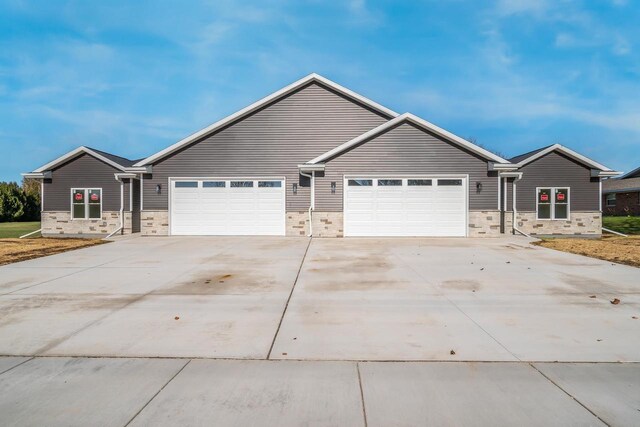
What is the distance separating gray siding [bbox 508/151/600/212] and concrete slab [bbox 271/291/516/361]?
13594 mm

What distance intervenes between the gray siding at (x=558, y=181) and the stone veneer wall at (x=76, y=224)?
18684 mm

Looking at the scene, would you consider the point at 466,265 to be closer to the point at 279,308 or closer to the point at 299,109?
the point at 279,308

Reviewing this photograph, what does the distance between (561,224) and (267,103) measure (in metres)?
14.6

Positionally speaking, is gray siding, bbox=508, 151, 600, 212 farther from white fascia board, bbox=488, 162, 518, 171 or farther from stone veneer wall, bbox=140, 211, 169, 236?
stone veneer wall, bbox=140, 211, 169, 236

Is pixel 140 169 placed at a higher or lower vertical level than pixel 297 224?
higher

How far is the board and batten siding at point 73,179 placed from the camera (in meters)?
17.1

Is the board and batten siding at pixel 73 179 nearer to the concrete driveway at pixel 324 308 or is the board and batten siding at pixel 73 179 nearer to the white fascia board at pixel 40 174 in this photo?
the white fascia board at pixel 40 174

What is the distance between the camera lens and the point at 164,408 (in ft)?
8.36

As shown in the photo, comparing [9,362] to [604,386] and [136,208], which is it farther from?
[136,208]

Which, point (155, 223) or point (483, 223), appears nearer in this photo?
point (483, 223)

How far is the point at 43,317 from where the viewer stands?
4.49 meters

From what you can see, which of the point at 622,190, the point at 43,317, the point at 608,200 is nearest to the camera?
the point at 43,317

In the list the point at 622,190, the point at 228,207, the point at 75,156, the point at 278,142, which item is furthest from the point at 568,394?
the point at 622,190

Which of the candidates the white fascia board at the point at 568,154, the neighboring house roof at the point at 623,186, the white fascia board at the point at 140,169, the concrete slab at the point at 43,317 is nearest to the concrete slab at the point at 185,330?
the concrete slab at the point at 43,317
